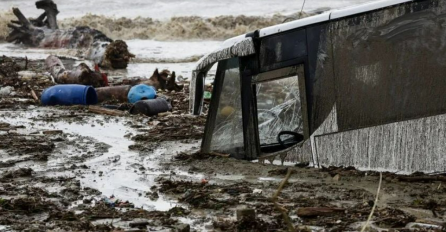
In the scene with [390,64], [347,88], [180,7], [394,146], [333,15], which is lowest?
[394,146]

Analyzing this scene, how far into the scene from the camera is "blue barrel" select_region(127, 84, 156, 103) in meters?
13.9

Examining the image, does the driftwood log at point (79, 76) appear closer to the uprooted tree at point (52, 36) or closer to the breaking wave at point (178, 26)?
the uprooted tree at point (52, 36)

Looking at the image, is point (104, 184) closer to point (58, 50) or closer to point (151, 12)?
point (58, 50)

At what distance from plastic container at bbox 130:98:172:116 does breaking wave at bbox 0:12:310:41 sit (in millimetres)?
21307

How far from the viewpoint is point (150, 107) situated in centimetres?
1282

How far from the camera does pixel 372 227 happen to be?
17.6ft

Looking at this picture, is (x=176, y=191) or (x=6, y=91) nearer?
(x=176, y=191)

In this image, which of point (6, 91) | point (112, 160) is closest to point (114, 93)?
point (6, 91)

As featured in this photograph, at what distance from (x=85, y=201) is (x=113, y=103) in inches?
301

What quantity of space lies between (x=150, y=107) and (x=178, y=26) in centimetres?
2382

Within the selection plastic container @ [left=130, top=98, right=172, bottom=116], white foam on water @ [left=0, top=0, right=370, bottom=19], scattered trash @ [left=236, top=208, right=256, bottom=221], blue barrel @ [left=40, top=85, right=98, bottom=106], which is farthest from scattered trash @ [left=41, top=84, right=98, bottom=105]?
white foam on water @ [left=0, top=0, right=370, bottom=19]

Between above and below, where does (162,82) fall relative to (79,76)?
below

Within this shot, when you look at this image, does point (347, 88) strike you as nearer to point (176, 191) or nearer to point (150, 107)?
point (176, 191)

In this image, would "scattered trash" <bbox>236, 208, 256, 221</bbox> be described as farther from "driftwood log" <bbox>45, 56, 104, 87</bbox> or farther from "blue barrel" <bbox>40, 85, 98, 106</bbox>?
"driftwood log" <bbox>45, 56, 104, 87</bbox>
